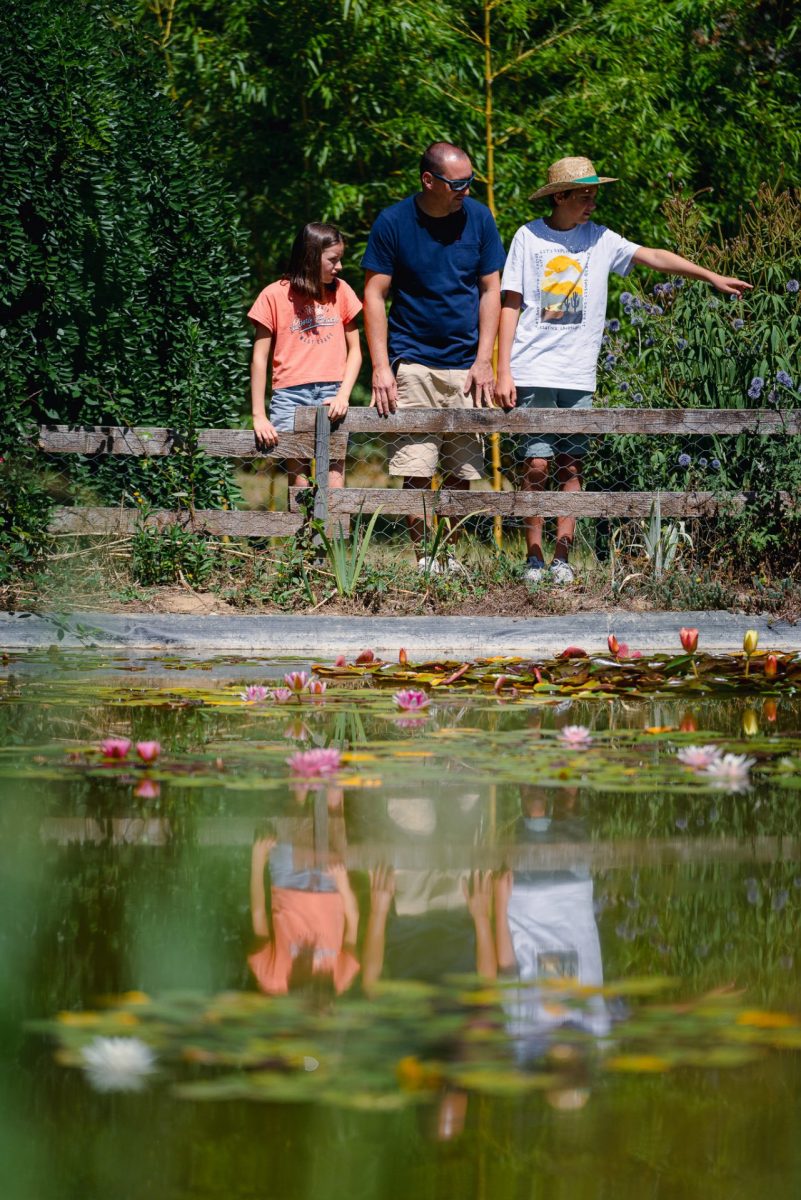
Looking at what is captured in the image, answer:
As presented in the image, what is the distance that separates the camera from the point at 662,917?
374 cm

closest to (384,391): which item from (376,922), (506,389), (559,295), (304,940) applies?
(506,389)

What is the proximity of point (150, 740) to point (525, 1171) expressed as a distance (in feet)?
12.0

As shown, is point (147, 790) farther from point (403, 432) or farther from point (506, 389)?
point (506, 389)

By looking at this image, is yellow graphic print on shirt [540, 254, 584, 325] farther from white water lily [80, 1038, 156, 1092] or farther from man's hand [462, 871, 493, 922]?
white water lily [80, 1038, 156, 1092]

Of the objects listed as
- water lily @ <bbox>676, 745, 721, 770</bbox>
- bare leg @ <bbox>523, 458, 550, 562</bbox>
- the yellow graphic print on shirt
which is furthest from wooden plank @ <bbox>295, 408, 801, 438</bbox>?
water lily @ <bbox>676, 745, 721, 770</bbox>

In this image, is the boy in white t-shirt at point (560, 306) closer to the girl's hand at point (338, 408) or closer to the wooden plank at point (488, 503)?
the wooden plank at point (488, 503)

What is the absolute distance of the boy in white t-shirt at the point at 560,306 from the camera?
980 centimetres

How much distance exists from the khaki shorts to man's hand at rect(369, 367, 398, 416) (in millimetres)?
174

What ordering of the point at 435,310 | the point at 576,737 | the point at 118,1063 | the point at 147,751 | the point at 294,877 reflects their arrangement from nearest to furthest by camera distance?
1. the point at 118,1063
2. the point at 294,877
3. the point at 147,751
4. the point at 576,737
5. the point at 435,310

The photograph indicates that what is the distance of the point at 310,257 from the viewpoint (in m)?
Result: 10.1

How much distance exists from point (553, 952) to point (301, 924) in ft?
1.81

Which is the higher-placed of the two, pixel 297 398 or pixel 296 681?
pixel 297 398

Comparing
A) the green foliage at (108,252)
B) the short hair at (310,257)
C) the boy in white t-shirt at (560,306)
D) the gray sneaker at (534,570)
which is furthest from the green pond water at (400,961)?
the green foliage at (108,252)

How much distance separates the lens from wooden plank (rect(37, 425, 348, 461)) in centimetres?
988
